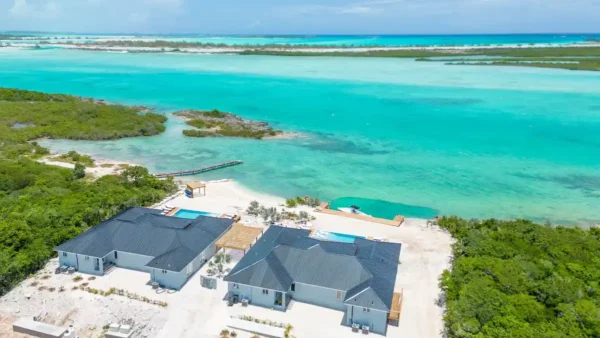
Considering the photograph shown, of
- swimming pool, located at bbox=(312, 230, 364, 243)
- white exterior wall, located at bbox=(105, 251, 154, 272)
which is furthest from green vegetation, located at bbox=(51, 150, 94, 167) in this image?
swimming pool, located at bbox=(312, 230, 364, 243)

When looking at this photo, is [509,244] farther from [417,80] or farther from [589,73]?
[589,73]

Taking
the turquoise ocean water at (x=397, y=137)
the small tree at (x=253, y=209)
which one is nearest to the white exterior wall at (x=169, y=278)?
the small tree at (x=253, y=209)

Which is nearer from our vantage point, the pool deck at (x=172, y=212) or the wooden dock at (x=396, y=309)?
the wooden dock at (x=396, y=309)

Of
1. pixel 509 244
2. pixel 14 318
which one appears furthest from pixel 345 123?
pixel 14 318

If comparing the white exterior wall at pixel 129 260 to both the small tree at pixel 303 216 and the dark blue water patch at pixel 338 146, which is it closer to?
the small tree at pixel 303 216

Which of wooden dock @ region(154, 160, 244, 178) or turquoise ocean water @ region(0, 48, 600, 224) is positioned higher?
turquoise ocean water @ region(0, 48, 600, 224)

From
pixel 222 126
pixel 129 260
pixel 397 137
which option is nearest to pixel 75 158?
pixel 222 126

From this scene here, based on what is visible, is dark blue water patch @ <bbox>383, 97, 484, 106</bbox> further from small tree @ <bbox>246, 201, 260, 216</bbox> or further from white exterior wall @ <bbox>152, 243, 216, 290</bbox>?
white exterior wall @ <bbox>152, 243, 216, 290</bbox>
